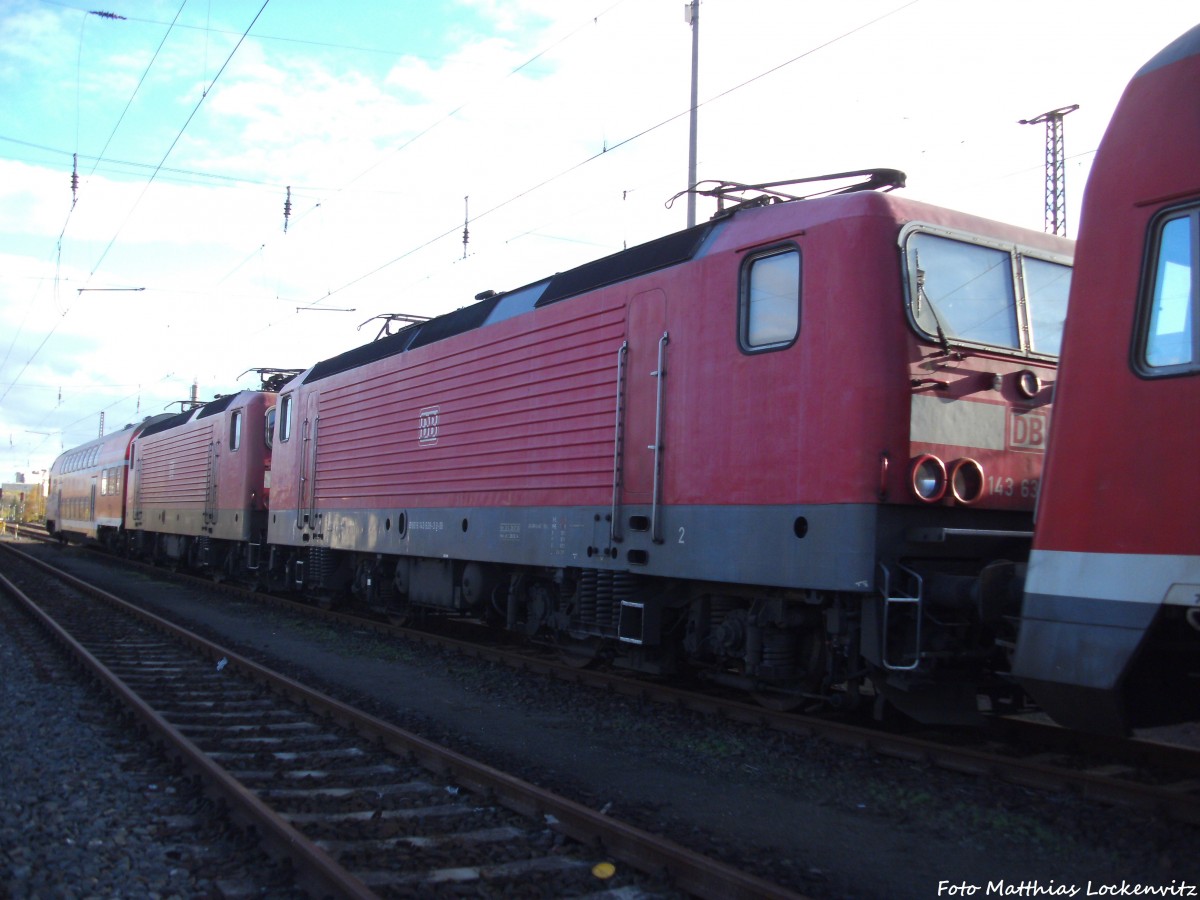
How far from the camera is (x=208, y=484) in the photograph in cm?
2125

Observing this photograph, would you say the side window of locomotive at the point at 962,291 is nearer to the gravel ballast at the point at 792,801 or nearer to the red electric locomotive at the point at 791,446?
the red electric locomotive at the point at 791,446

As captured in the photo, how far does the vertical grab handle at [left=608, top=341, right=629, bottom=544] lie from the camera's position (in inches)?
325

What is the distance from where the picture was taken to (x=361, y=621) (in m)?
13.6

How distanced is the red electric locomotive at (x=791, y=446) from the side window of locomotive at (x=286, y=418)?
24.5 feet

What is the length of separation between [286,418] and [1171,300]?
48.1 ft

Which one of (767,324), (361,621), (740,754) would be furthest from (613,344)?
(361,621)

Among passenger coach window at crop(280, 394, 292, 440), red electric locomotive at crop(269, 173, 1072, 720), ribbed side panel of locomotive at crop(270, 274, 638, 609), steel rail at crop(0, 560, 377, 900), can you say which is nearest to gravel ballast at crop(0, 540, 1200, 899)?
red electric locomotive at crop(269, 173, 1072, 720)

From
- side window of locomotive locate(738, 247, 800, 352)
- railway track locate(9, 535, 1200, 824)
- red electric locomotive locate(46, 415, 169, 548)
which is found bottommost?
railway track locate(9, 535, 1200, 824)

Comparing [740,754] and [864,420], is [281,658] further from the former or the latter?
[864,420]

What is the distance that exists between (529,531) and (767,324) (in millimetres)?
3478

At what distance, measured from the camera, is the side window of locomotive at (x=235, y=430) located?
64.4 feet

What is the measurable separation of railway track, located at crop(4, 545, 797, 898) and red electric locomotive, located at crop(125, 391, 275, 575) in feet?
33.8

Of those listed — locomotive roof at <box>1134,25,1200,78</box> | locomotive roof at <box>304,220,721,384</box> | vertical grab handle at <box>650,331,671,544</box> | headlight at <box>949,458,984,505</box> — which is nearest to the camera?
locomotive roof at <box>1134,25,1200,78</box>

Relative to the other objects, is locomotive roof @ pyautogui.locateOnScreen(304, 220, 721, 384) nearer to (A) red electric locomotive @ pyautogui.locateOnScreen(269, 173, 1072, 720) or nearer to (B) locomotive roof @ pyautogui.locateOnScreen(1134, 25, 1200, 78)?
(A) red electric locomotive @ pyautogui.locateOnScreen(269, 173, 1072, 720)
